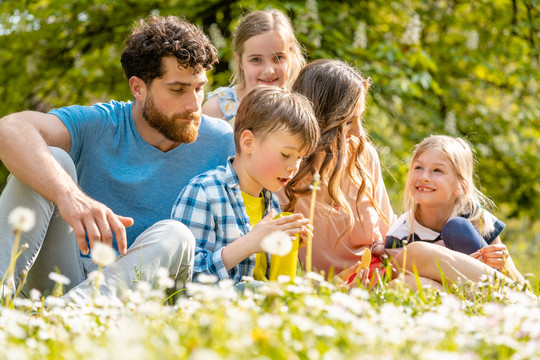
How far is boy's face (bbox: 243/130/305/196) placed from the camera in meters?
2.75

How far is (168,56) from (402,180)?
4113 millimetres

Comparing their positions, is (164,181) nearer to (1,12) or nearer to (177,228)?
(177,228)

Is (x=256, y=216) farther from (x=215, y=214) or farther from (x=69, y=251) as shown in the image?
(x=69, y=251)

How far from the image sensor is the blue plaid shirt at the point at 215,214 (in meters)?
2.72

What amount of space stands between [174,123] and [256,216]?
62cm

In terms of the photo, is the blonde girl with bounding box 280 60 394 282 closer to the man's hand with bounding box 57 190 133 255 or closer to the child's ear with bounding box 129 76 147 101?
the child's ear with bounding box 129 76 147 101

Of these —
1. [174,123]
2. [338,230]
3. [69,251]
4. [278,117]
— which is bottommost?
[338,230]

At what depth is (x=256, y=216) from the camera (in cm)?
294

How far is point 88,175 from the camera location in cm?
304

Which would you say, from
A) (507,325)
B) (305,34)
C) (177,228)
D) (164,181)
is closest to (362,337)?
(507,325)

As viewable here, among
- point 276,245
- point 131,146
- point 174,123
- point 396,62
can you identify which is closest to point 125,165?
point 131,146

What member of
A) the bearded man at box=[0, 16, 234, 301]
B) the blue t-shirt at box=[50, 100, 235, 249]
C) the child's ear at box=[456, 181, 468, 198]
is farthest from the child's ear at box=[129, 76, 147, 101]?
the child's ear at box=[456, 181, 468, 198]

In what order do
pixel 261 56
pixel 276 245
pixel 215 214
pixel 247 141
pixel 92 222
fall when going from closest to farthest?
pixel 276 245 → pixel 92 222 → pixel 215 214 → pixel 247 141 → pixel 261 56

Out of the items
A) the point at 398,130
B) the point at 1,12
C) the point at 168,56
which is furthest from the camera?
the point at 398,130
